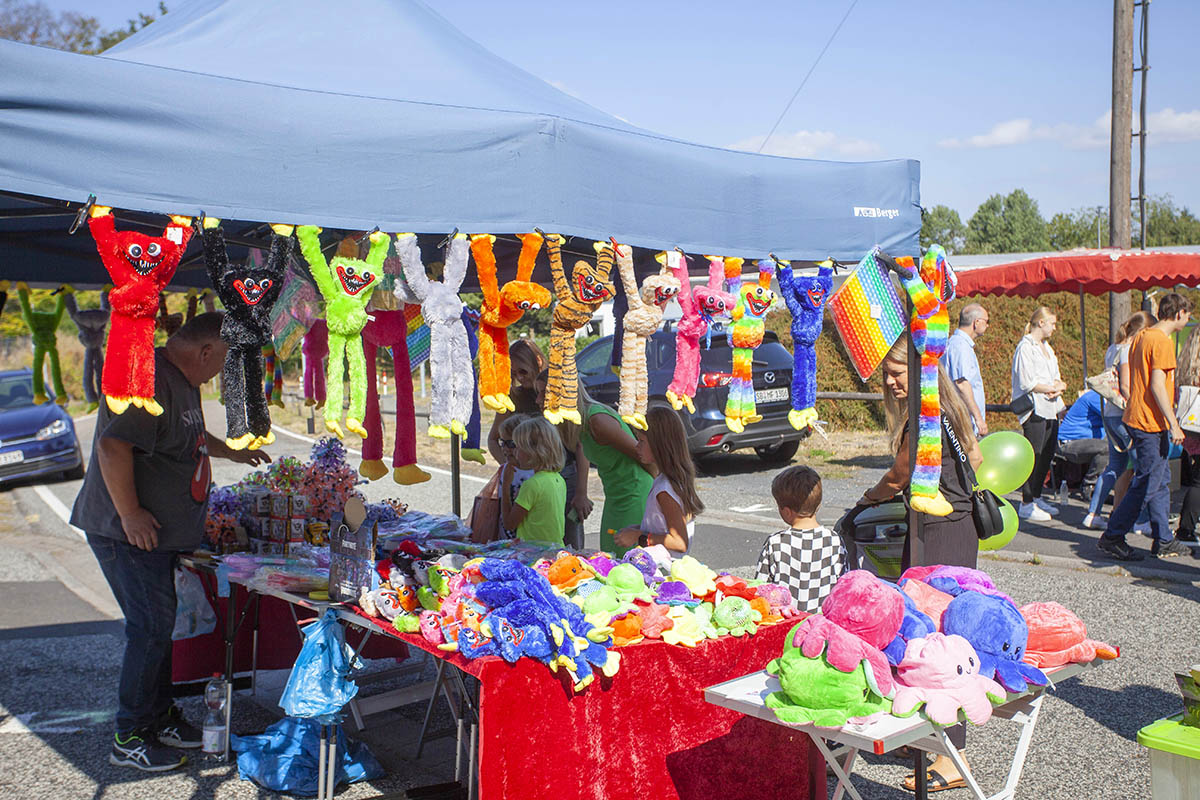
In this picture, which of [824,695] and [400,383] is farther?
[400,383]

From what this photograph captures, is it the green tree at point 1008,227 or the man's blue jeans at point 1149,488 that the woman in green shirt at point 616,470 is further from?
the green tree at point 1008,227

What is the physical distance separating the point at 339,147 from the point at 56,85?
705 millimetres

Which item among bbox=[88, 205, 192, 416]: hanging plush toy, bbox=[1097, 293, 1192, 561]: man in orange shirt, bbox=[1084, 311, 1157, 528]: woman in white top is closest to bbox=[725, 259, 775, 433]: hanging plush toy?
bbox=[88, 205, 192, 416]: hanging plush toy

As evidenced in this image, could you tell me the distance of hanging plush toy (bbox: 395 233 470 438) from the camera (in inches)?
119

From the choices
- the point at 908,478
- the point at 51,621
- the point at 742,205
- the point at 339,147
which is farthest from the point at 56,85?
the point at 51,621

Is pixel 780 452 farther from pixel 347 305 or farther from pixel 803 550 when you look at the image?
pixel 347 305

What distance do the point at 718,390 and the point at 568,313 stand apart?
324 inches

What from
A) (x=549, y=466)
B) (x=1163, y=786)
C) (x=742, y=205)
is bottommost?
(x=1163, y=786)

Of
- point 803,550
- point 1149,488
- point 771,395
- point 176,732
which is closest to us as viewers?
point 803,550

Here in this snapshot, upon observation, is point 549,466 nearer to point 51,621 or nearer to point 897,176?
point 897,176

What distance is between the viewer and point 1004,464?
571 cm

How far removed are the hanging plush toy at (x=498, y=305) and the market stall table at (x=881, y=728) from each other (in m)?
1.16

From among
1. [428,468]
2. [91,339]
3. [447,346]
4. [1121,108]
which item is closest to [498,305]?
[447,346]

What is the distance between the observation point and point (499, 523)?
4.88m
